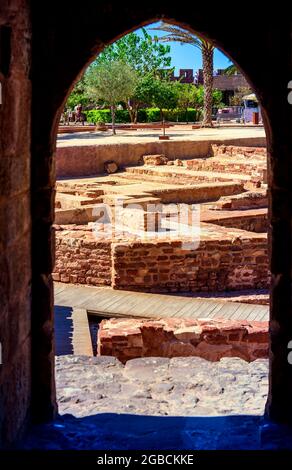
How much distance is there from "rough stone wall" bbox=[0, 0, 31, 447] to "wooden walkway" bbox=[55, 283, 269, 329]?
5.69 meters

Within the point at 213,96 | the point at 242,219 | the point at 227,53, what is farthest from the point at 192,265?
the point at 213,96

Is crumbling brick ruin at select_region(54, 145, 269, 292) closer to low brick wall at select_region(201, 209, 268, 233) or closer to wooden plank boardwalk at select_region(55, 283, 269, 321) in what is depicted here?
low brick wall at select_region(201, 209, 268, 233)

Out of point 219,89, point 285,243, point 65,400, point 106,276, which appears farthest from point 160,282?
point 219,89

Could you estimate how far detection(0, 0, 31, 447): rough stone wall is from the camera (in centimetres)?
370

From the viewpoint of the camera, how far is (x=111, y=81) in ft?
111

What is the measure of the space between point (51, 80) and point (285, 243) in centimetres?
177

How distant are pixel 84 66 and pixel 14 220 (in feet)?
3.79

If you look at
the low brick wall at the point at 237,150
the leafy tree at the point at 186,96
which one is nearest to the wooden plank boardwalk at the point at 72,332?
the low brick wall at the point at 237,150

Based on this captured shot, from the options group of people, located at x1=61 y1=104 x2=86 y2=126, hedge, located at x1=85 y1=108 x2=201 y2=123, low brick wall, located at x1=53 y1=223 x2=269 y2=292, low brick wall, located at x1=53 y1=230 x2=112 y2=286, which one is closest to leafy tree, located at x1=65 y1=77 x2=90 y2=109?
group of people, located at x1=61 y1=104 x2=86 y2=126

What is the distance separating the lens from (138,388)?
Result: 18.6 ft

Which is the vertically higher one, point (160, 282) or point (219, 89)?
point (219, 89)

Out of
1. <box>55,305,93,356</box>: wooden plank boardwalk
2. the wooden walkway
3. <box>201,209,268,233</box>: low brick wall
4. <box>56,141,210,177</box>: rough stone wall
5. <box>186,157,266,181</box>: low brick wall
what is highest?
<box>56,141,210,177</box>: rough stone wall

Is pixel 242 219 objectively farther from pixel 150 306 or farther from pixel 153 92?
pixel 153 92

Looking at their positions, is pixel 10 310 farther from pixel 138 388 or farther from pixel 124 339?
pixel 124 339
